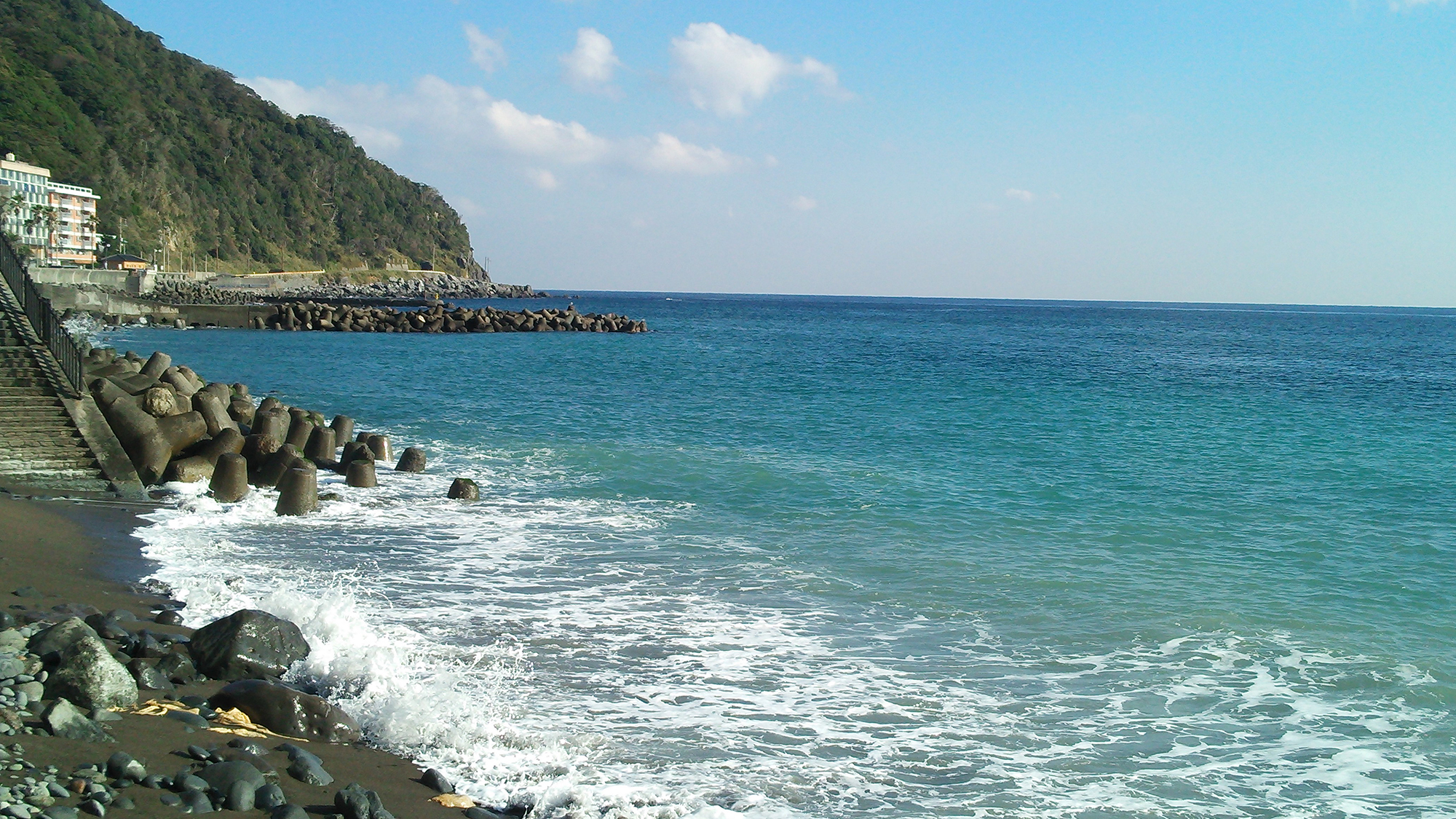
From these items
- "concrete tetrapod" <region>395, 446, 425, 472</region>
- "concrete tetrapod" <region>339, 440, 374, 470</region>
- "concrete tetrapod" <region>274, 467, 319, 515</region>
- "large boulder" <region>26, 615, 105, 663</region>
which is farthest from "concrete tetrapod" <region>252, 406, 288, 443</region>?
"large boulder" <region>26, 615, 105, 663</region>

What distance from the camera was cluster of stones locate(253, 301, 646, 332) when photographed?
2486 inches

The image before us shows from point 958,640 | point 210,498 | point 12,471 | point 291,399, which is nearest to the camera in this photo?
point 958,640

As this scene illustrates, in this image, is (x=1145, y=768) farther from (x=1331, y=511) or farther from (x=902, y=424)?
(x=902, y=424)

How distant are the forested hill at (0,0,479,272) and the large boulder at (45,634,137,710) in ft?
332

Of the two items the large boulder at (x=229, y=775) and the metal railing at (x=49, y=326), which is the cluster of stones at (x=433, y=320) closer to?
the metal railing at (x=49, y=326)

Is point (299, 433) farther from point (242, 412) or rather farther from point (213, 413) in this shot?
point (242, 412)

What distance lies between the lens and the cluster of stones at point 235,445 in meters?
14.1

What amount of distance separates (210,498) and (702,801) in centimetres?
1054

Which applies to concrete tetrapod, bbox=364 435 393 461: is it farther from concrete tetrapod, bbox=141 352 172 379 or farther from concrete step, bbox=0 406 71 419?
concrete tetrapod, bbox=141 352 172 379

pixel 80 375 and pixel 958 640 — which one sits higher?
pixel 80 375

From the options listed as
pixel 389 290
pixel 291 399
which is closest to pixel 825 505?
pixel 291 399

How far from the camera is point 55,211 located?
3246 inches

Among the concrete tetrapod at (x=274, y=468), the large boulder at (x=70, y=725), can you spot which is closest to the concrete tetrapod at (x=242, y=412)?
the concrete tetrapod at (x=274, y=468)

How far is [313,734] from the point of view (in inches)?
253
